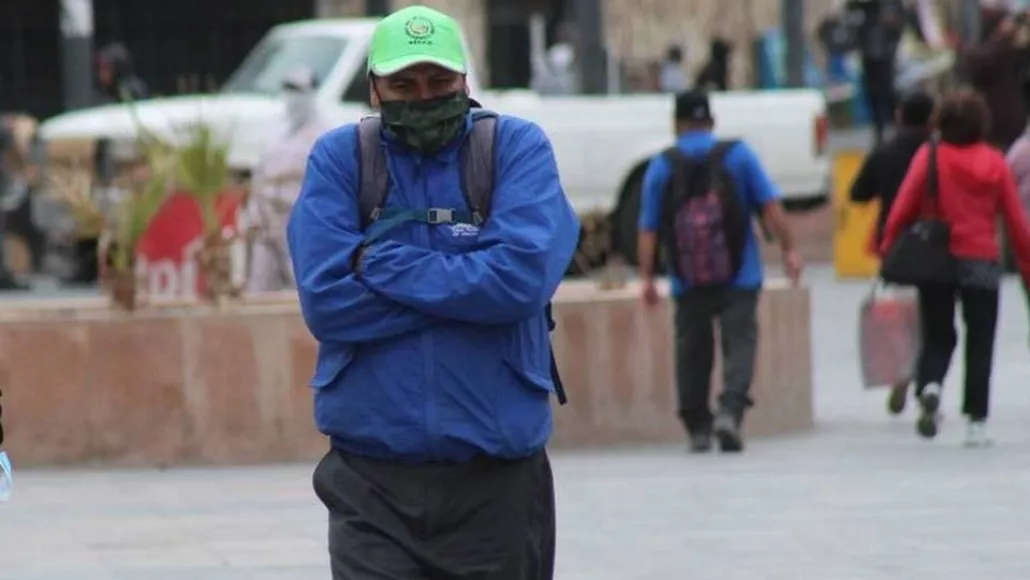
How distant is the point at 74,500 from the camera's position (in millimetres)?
11430

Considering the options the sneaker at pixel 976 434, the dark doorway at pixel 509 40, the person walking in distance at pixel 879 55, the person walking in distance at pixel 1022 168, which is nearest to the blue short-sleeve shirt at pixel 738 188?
the sneaker at pixel 976 434

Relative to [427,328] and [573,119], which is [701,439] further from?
[573,119]

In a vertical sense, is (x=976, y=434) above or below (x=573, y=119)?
below

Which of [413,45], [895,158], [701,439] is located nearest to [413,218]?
[413,45]

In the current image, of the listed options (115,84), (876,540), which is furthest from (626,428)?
(115,84)

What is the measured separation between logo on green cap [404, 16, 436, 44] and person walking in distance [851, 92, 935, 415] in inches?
366

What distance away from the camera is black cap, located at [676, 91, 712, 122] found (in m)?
12.8

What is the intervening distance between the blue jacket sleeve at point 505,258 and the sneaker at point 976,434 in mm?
7191

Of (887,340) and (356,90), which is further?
(356,90)

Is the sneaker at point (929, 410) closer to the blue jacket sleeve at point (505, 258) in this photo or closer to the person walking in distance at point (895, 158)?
the person walking in distance at point (895, 158)

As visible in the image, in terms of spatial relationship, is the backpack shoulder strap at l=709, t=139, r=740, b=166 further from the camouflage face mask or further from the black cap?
the camouflage face mask

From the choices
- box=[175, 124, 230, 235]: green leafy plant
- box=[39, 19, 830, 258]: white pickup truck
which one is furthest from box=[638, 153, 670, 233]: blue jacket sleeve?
box=[39, 19, 830, 258]: white pickup truck

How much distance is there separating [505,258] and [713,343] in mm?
7257

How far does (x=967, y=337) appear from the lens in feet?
41.1
